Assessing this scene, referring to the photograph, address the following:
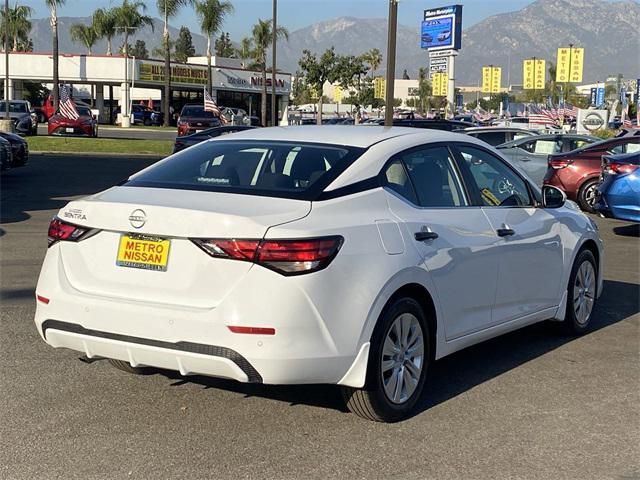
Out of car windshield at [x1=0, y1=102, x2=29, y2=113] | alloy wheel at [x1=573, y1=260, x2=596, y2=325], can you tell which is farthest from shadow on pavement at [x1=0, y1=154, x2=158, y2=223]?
car windshield at [x1=0, y1=102, x2=29, y2=113]

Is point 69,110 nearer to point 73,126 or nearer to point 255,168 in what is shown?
point 73,126

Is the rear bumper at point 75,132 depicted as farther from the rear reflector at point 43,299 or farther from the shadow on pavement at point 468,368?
the rear reflector at point 43,299

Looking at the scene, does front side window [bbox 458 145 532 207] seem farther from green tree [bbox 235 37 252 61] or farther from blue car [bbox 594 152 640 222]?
green tree [bbox 235 37 252 61]

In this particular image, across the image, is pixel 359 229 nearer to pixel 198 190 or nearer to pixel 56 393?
pixel 198 190

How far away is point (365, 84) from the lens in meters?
74.2

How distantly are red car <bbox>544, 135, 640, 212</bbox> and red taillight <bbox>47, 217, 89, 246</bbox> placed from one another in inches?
536

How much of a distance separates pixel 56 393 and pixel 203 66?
67.1 metres

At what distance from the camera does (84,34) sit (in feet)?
265

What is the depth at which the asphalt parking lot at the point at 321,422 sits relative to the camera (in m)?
4.40

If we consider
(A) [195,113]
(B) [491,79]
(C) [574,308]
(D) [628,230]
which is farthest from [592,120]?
(B) [491,79]

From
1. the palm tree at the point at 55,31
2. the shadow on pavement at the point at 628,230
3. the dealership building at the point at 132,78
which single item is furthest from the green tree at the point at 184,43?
the shadow on pavement at the point at 628,230

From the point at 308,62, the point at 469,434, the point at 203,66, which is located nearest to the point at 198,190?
the point at 469,434

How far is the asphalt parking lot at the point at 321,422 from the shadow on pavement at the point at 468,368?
0.02 metres

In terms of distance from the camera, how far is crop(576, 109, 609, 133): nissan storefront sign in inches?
1457
